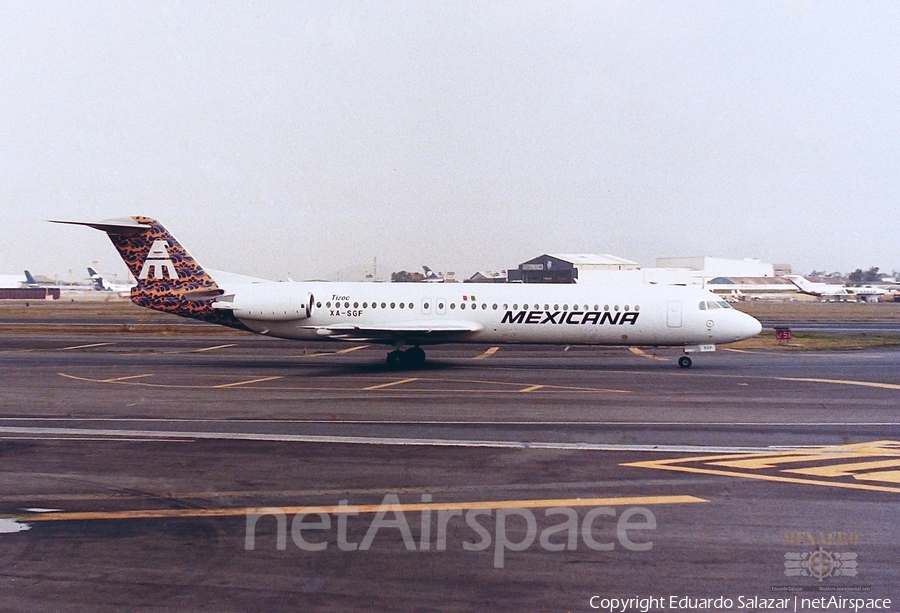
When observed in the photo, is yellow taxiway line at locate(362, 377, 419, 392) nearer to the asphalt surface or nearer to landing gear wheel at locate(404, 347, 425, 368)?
the asphalt surface

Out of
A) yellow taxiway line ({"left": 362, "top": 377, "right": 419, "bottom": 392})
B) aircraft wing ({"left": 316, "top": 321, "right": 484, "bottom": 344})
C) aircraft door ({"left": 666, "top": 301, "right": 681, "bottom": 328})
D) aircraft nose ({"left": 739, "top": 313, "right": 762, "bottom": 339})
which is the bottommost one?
yellow taxiway line ({"left": 362, "top": 377, "right": 419, "bottom": 392})

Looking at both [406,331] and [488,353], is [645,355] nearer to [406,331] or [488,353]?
[488,353]

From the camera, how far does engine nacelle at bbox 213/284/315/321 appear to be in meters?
26.5

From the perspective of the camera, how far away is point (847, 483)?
10938 mm

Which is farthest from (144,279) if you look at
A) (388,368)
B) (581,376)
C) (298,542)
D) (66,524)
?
(298,542)

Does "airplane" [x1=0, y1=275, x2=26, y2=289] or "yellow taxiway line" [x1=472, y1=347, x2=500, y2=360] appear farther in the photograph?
"airplane" [x1=0, y1=275, x2=26, y2=289]

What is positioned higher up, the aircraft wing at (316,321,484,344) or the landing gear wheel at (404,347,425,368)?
the aircraft wing at (316,321,484,344)
